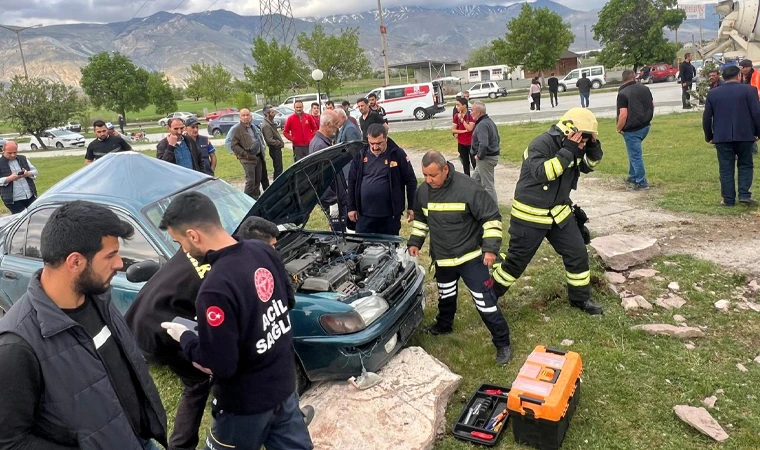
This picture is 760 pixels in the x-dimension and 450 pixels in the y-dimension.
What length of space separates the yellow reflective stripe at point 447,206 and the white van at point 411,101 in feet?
76.1

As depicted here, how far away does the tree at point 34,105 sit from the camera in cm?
3131

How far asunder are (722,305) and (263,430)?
4.08 m

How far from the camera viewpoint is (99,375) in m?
1.78

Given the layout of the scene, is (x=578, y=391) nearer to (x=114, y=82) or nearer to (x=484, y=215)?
(x=484, y=215)

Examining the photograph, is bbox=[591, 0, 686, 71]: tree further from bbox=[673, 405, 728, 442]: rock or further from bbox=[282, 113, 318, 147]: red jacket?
bbox=[673, 405, 728, 442]: rock

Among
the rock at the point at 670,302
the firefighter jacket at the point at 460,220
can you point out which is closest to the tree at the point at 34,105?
the firefighter jacket at the point at 460,220

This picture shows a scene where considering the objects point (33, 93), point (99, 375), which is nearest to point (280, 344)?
point (99, 375)

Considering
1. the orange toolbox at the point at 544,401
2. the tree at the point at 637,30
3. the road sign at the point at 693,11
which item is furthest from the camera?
the tree at the point at 637,30

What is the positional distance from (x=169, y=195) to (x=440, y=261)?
2.37 m

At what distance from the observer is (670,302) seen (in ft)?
15.4

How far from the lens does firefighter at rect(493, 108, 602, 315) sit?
13.7ft

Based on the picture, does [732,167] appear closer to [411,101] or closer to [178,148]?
[178,148]

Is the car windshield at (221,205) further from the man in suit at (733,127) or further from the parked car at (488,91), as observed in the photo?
the parked car at (488,91)

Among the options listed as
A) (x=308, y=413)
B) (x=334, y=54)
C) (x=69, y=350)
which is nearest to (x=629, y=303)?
(x=308, y=413)
